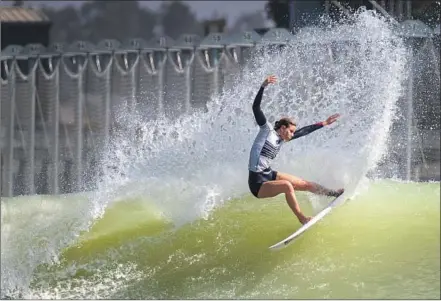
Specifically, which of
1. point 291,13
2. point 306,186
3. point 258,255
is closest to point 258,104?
point 306,186

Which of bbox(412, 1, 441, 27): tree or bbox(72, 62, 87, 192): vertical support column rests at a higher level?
bbox(412, 1, 441, 27): tree

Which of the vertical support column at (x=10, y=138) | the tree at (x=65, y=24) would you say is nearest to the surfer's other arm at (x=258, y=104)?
the vertical support column at (x=10, y=138)

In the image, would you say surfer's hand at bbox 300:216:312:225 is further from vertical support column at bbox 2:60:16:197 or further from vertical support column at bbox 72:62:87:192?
vertical support column at bbox 2:60:16:197

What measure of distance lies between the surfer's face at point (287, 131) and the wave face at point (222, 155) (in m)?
0.64

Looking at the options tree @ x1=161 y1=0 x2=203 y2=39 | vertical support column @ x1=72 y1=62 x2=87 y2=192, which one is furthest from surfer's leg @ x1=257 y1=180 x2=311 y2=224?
tree @ x1=161 y1=0 x2=203 y2=39

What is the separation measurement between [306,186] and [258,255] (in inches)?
23.8

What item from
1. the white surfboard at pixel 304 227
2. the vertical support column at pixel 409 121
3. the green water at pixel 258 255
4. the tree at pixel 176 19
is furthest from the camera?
the tree at pixel 176 19

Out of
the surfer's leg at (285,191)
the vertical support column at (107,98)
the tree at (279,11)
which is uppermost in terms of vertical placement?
the tree at (279,11)

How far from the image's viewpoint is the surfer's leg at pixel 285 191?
6254 mm

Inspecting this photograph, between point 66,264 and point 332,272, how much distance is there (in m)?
1.99

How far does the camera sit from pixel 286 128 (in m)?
6.34

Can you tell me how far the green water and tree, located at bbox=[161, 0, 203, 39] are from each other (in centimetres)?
579

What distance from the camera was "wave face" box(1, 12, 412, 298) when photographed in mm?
6883

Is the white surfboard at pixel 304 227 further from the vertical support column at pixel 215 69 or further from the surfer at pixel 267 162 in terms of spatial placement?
the vertical support column at pixel 215 69
